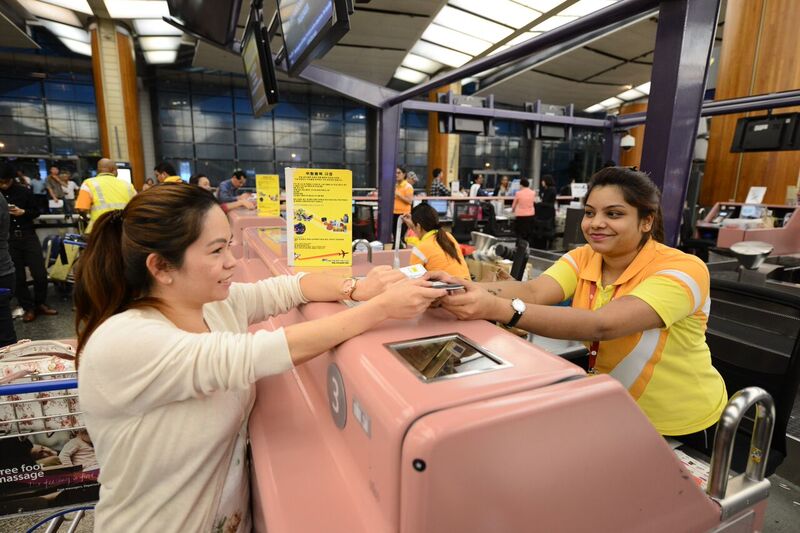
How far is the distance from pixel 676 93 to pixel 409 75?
46.3ft

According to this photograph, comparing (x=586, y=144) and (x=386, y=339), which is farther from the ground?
(x=586, y=144)

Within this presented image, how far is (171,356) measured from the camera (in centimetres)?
87

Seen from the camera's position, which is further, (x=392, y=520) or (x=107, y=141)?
(x=107, y=141)

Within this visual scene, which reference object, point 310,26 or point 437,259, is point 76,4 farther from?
point 437,259

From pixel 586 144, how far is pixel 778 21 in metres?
13.7

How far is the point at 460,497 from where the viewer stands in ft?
2.05

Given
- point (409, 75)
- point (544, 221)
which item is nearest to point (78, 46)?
point (409, 75)

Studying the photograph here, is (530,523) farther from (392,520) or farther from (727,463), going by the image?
(727,463)

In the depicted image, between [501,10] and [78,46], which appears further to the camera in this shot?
[78,46]

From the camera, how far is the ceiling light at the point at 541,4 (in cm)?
786

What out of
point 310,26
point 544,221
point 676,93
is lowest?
point 544,221

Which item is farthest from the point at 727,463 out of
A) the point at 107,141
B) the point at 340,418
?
the point at 107,141

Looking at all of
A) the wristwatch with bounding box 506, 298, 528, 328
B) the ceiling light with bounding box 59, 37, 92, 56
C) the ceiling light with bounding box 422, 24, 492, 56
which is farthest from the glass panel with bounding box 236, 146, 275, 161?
the wristwatch with bounding box 506, 298, 528, 328

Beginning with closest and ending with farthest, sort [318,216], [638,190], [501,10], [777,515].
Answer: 1. [638,190]
2. [318,216]
3. [777,515]
4. [501,10]
